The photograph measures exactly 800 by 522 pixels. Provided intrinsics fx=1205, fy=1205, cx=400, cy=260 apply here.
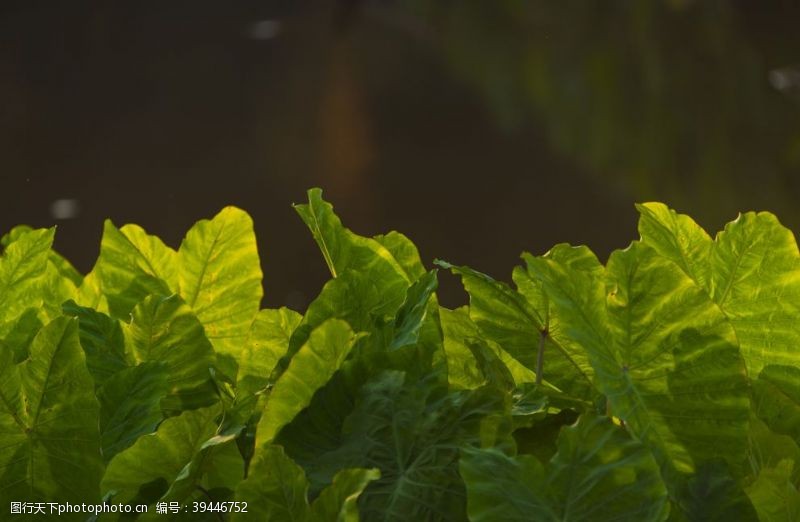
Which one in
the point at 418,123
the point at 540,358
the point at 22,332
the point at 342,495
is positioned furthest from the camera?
the point at 418,123

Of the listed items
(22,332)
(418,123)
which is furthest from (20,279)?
(418,123)

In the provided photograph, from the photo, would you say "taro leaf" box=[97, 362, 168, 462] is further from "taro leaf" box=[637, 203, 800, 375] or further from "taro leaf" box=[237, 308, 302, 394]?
"taro leaf" box=[637, 203, 800, 375]

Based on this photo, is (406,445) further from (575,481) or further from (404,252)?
(404,252)

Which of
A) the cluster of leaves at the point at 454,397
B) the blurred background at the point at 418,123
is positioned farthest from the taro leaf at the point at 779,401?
the blurred background at the point at 418,123

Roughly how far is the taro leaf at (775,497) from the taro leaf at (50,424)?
0.25 meters

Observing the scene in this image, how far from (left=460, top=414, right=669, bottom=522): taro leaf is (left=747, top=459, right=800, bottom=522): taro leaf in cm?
4

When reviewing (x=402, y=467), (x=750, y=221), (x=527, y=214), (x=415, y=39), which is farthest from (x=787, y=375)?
(x=415, y=39)

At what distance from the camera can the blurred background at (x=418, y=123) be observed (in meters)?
3.70

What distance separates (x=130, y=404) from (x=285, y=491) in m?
0.13

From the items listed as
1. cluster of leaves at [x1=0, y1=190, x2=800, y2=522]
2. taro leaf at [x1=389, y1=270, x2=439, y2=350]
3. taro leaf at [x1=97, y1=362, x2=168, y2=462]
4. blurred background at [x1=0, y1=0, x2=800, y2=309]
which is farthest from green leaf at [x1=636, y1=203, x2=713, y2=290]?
blurred background at [x1=0, y1=0, x2=800, y2=309]

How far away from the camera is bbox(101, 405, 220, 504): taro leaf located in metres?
0.45

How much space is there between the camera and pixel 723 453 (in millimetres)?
431

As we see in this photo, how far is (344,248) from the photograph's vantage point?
21.3 inches

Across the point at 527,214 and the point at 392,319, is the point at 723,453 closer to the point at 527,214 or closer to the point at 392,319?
the point at 392,319
